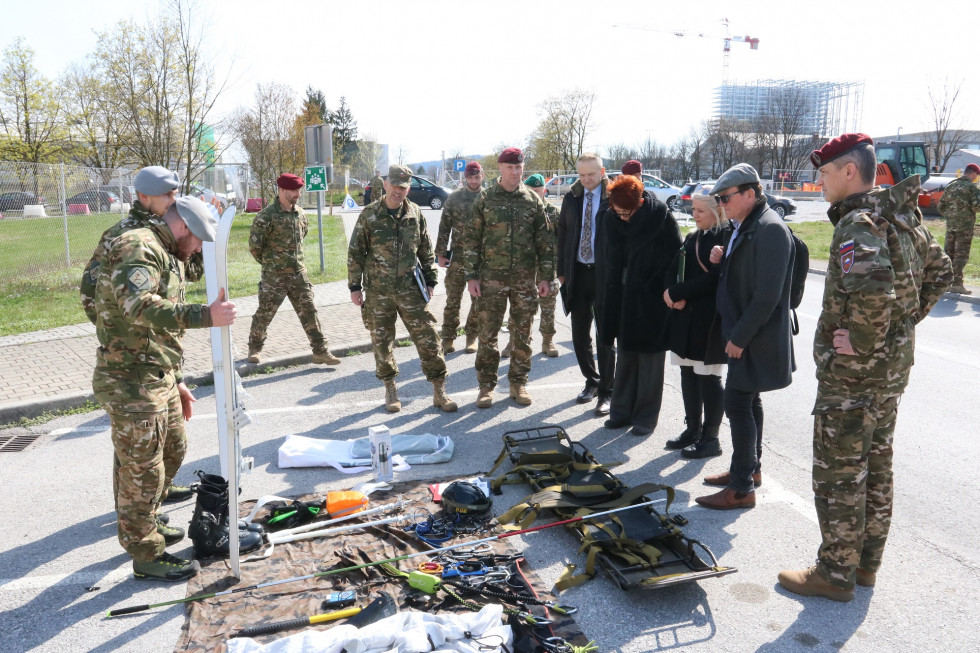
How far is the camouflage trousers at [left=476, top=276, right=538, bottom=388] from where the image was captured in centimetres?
643

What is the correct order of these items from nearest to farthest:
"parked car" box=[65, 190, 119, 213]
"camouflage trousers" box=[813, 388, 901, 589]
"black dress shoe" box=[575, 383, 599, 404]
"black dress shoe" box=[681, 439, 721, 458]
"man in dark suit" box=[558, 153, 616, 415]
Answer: "camouflage trousers" box=[813, 388, 901, 589]
"black dress shoe" box=[681, 439, 721, 458]
"man in dark suit" box=[558, 153, 616, 415]
"black dress shoe" box=[575, 383, 599, 404]
"parked car" box=[65, 190, 119, 213]

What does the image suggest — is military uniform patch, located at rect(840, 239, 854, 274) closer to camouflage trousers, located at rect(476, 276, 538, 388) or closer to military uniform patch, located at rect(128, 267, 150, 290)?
military uniform patch, located at rect(128, 267, 150, 290)

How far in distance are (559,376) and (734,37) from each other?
399ft

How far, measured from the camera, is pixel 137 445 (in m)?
3.53

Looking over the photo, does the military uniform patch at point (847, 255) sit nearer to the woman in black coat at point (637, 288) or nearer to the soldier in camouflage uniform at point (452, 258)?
the woman in black coat at point (637, 288)

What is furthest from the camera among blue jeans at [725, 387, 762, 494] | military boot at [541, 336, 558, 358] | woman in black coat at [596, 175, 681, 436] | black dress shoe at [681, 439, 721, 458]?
military boot at [541, 336, 558, 358]

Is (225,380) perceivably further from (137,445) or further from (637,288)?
(637,288)

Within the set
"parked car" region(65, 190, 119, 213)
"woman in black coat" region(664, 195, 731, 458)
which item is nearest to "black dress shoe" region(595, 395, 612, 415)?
"woman in black coat" region(664, 195, 731, 458)

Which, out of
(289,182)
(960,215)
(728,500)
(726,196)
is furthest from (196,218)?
(960,215)

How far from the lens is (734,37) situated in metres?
112

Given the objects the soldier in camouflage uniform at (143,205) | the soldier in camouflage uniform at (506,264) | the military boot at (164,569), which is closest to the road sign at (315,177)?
the soldier in camouflage uniform at (506,264)

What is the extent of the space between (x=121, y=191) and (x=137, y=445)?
1433 centimetres

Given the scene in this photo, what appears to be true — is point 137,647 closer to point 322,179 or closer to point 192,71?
point 322,179

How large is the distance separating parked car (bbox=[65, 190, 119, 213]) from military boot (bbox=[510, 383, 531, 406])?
44.1 ft
